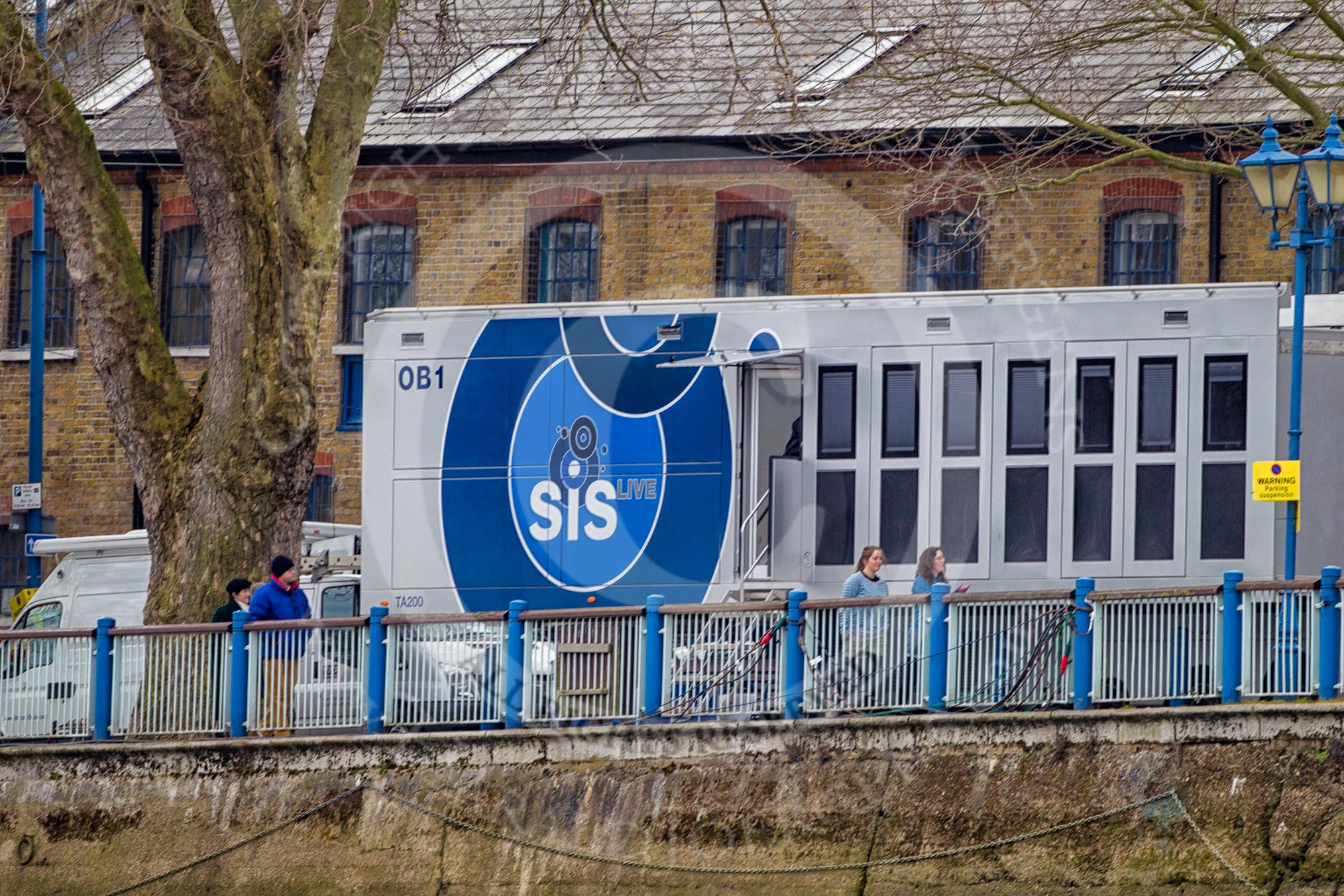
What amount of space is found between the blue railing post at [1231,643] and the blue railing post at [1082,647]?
885 mm

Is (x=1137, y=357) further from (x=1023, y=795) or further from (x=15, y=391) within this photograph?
(x=15, y=391)

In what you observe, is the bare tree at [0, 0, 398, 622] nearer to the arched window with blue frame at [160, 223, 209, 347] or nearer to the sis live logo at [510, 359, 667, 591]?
the sis live logo at [510, 359, 667, 591]

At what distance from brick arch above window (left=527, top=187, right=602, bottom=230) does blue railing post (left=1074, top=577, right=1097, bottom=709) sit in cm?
1499

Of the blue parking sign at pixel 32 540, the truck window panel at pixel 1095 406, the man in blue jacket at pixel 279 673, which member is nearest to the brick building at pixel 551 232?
the blue parking sign at pixel 32 540

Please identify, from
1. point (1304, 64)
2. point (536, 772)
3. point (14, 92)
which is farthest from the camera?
point (1304, 64)

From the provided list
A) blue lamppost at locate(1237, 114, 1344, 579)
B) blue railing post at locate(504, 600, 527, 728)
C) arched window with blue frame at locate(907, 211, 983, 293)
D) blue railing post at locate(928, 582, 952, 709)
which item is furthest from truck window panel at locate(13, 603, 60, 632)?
arched window with blue frame at locate(907, 211, 983, 293)

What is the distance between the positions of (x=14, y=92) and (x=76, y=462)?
46.0 ft

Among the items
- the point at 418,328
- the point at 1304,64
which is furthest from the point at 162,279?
the point at 1304,64

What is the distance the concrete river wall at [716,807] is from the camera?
12.1 m

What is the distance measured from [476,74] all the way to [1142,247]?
9.98 m

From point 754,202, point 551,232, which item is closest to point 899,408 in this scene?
point 754,202

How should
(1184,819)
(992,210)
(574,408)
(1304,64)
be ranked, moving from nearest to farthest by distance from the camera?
(1184,819) → (574,408) → (1304,64) → (992,210)

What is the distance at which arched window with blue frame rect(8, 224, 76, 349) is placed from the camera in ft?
92.8

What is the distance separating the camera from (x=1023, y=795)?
40.7ft
